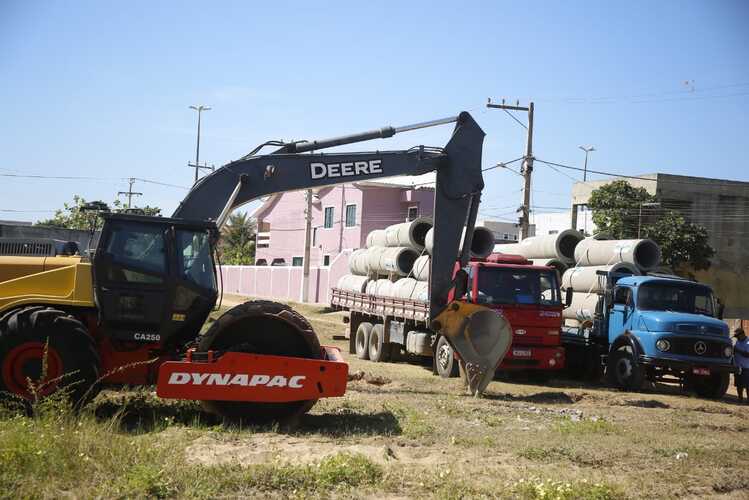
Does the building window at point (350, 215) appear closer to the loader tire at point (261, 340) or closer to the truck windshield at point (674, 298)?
the truck windshield at point (674, 298)

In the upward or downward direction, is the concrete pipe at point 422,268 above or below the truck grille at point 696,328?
above

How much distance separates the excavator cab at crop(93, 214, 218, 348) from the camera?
9.73 meters

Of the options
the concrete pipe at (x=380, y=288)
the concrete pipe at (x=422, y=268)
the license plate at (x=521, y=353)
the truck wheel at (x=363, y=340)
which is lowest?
the truck wheel at (x=363, y=340)

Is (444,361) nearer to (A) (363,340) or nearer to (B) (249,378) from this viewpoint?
(A) (363,340)

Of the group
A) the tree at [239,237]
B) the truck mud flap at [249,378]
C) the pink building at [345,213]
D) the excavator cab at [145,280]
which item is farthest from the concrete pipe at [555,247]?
the tree at [239,237]

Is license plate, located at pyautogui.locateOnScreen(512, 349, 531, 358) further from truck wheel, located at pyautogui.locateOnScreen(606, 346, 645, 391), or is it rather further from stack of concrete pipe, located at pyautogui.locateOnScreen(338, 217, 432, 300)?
stack of concrete pipe, located at pyautogui.locateOnScreen(338, 217, 432, 300)

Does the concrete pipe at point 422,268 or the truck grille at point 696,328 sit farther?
the concrete pipe at point 422,268

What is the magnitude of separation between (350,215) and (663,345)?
36027mm

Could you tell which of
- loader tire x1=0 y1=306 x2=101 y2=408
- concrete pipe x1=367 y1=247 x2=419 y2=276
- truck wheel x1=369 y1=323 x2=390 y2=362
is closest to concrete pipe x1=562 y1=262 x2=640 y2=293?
concrete pipe x1=367 y1=247 x2=419 y2=276

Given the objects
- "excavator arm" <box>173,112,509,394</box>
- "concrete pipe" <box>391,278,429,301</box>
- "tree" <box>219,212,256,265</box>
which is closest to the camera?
"excavator arm" <box>173,112,509,394</box>

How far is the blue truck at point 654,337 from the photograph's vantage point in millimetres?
15688

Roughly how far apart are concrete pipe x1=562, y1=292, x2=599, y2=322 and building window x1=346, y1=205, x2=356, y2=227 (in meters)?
31.2

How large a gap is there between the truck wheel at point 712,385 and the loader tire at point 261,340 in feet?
31.7

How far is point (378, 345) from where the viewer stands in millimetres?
20656
